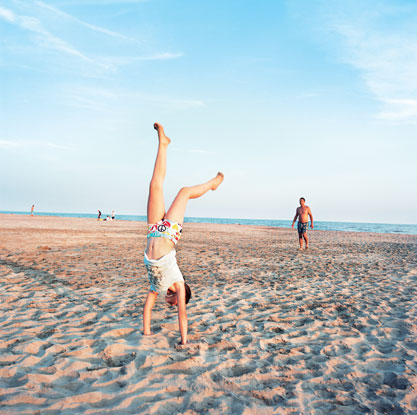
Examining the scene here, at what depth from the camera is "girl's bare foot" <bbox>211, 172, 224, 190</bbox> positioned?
4.64 m

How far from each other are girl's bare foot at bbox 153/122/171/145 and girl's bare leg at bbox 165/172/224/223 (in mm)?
817

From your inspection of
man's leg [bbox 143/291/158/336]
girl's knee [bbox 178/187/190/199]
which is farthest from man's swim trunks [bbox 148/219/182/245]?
man's leg [bbox 143/291/158/336]

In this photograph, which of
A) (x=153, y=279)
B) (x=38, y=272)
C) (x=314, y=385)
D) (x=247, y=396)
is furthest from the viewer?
(x=38, y=272)

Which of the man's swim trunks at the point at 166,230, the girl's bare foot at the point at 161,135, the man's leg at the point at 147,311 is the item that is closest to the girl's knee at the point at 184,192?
the man's swim trunks at the point at 166,230

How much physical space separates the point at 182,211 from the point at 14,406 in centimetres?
259

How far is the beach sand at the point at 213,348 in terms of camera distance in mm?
2797

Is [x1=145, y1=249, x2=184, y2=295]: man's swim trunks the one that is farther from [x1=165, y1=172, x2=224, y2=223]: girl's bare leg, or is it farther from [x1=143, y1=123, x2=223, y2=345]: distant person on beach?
[x1=165, y1=172, x2=224, y2=223]: girl's bare leg

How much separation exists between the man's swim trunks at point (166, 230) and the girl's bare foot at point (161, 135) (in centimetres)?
128

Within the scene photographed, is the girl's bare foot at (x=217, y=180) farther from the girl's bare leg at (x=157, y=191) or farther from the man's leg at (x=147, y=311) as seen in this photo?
the man's leg at (x=147, y=311)

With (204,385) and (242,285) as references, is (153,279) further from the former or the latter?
(242,285)

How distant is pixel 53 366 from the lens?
330 cm

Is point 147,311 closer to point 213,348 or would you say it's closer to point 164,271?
point 164,271

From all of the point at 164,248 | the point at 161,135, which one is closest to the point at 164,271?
the point at 164,248

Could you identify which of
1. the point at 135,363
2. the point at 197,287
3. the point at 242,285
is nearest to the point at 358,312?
the point at 242,285
